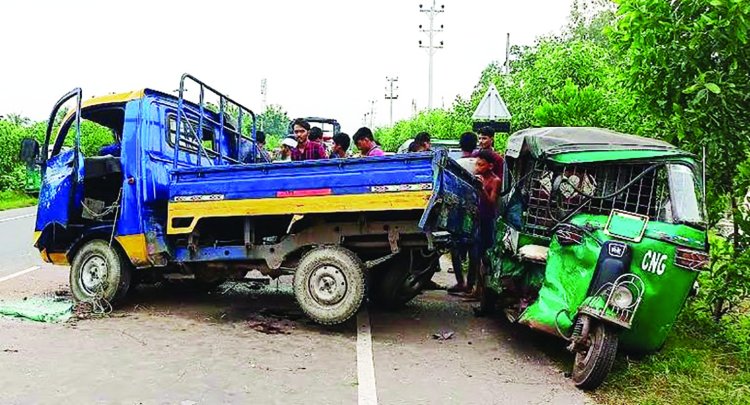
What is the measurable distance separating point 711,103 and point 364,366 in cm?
385

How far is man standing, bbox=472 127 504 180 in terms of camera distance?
27.3ft

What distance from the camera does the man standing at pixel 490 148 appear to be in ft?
27.3

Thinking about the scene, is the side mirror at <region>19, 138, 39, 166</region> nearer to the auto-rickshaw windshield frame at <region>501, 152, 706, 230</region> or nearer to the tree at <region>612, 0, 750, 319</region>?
the auto-rickshaw windshield frame at <region>501, 152, 706, 230</region>

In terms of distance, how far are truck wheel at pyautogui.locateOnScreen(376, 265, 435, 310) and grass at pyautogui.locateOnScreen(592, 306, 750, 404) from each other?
8.78 ft

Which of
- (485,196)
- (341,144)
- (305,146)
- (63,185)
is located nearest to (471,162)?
(485,196)

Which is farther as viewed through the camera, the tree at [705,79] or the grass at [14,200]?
the grass at [14,200]

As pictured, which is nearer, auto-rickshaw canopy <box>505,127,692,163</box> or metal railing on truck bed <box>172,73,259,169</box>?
auto-rickshaw canopy <box>505,127,692,163</box>

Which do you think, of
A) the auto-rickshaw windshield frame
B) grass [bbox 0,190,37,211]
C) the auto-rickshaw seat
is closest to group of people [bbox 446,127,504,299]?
the auto-rickshaw seat

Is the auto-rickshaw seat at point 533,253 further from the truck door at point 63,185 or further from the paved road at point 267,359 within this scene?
the truck door at point 63,185

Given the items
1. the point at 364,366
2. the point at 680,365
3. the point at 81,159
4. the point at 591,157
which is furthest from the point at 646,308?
the point at 81,159

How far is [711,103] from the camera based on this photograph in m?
6.48

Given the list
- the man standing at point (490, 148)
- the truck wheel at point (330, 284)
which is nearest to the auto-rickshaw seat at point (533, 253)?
the truck wheel at point (330, 284)

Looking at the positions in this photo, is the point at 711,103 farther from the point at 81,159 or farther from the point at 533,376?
the point at 81,159

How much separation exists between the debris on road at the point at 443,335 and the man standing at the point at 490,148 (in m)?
2.07
